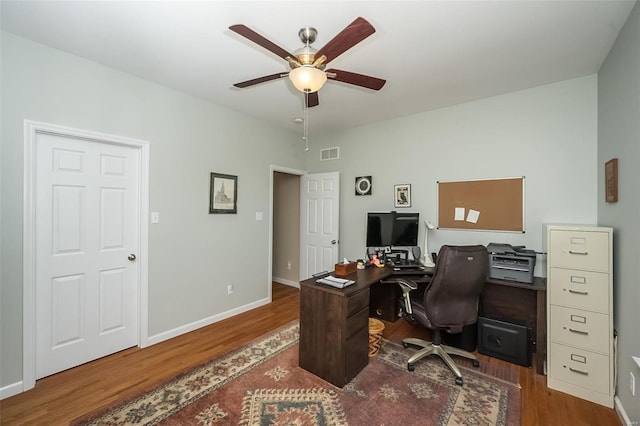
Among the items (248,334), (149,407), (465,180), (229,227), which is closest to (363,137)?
(465,180)

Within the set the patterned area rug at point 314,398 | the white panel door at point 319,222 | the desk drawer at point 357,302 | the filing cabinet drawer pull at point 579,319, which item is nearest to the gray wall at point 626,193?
the filing cabinet drawer pull at point 579,319

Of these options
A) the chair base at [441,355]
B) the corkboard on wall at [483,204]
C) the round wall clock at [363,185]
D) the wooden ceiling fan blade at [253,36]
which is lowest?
the chair base at [441,355]

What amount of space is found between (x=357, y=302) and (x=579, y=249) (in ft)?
5.78

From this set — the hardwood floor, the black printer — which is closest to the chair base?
the hardwood floor

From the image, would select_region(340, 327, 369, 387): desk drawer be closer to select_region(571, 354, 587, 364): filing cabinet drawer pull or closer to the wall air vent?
select_region(571, 354, 587, 364): filing cabinet drawer pull

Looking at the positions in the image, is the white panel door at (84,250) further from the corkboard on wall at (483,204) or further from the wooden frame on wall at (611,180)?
the wooden frame on wall at (611,180)

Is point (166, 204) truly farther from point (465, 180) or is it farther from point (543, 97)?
point (543, 97)

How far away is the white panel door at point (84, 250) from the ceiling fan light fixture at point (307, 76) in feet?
6.50

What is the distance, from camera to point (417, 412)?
1.83m

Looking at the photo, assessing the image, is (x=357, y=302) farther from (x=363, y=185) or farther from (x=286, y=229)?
(x=286, y=229)

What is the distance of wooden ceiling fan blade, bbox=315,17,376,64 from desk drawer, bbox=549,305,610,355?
2497mm

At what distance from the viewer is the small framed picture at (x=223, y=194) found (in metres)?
3.25

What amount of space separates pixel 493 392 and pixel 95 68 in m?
4.25

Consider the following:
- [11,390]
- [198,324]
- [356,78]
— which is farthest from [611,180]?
[11,390]
